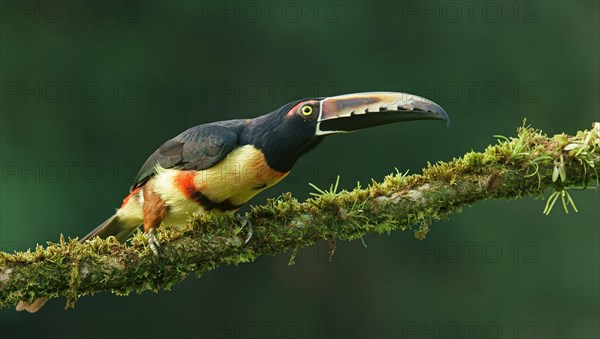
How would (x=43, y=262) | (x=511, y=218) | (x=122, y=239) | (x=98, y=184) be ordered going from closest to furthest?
(x=43, y=262)
(x=122, y=239)
(x=98, y=184)
(x=511, y=218)

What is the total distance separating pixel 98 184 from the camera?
9047 mm

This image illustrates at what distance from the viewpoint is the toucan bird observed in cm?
374

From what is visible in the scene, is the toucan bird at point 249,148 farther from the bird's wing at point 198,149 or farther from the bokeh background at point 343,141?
the bokeh background at point 343,141

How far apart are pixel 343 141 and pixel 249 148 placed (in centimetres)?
633

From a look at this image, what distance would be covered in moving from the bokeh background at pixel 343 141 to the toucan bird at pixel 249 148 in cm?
468

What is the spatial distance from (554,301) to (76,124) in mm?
5747

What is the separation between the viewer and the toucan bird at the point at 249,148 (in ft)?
12.3

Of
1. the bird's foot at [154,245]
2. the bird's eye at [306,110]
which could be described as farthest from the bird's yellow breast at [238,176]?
the bird's foot at [154,245]

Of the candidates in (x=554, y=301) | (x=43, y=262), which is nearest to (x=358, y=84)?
(x=554, y=301)

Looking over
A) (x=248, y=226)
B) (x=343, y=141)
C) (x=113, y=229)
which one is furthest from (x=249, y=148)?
(x=343, y=141)

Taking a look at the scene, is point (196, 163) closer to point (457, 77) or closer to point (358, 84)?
point (358, 84)

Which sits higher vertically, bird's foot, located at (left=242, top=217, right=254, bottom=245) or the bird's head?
the bird's head

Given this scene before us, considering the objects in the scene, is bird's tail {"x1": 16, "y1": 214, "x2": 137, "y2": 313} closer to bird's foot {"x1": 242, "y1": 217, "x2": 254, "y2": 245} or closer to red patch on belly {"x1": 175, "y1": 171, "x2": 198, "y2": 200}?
red patch on belly {"x1": 175, "y1": 171, "x2": 198, "y2": 200}

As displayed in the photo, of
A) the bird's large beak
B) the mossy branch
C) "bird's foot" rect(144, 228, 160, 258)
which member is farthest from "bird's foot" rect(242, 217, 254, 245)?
the bird's large beak
